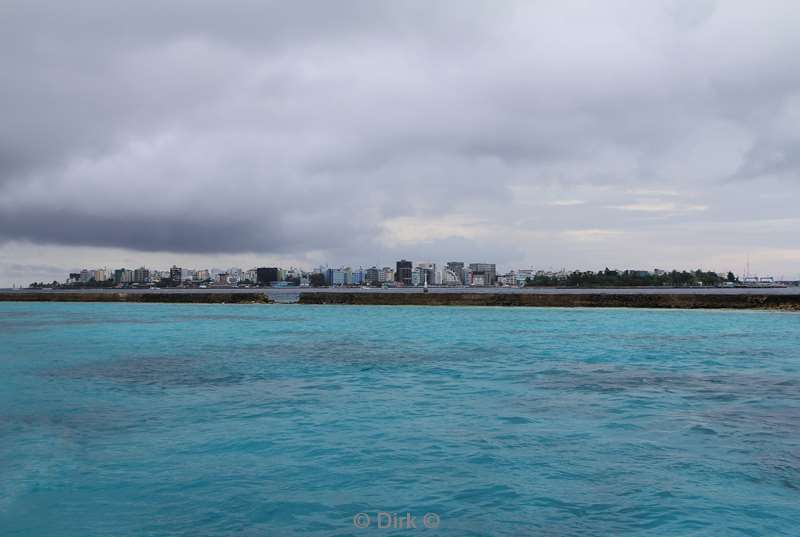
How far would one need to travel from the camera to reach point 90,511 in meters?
6.95

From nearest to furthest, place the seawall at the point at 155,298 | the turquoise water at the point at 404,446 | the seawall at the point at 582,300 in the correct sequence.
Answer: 1. the turquoise water at the point at 404,446
2. the seawall at the point at 582,300
3. the seawall at the point at 155,298

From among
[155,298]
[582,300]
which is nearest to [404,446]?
[582,300]

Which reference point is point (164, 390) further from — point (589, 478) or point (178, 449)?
point (589, 478)

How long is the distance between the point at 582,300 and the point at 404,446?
177ft

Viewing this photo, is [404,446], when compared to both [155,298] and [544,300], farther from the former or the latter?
[155,298]

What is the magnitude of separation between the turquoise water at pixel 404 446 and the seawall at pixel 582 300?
37.5 m

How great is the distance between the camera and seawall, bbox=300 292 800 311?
52628 mm

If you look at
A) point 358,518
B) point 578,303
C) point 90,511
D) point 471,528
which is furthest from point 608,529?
point 578,303

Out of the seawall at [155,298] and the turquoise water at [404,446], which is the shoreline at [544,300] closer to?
the seawall at [155,298]

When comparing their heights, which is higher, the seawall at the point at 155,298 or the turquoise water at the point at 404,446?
the seawall at the point at 155,298

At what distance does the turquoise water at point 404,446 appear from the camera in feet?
21.8

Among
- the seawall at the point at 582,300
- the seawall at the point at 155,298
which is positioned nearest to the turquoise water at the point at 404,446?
the seawall at the point at 582,300

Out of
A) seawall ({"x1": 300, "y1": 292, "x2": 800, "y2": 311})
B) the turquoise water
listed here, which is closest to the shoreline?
seawall ({"x1": 300, "y1": 292, "x2": 800, "y2": 311})

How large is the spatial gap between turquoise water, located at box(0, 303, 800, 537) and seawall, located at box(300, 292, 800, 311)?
37.5 meters
